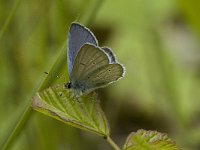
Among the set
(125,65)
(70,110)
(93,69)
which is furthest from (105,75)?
(125,65)

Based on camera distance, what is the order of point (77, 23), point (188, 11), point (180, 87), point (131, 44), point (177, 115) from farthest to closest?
point (131, 44) → point (180, 87) → point (177, 115) → point (188, 11) → point (77, 23)

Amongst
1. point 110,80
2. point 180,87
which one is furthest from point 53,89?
point 180,87

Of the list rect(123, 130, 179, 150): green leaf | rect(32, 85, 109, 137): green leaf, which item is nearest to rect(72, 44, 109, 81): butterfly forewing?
rect(32, 85, 109, 137): green leaf

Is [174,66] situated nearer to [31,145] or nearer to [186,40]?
[186,40]

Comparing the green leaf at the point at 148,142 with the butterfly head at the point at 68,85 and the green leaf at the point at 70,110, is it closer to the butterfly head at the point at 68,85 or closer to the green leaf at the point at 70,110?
the green leaf at the point at 70,110

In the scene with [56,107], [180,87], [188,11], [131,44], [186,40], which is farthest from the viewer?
[186,40]

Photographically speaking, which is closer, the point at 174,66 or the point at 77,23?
the point at 77,23

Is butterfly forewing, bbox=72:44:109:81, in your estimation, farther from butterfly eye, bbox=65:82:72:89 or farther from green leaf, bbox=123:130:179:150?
green leaf, bbox=123:130:179:150

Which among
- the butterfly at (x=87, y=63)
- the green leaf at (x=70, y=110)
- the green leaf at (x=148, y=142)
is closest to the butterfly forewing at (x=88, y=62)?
the butterfly at (x=87, y=63)
